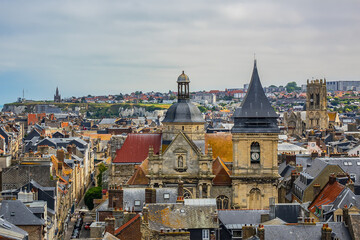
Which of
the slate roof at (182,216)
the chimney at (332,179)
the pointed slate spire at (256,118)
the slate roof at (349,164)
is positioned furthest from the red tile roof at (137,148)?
the slate roof at (182,216)

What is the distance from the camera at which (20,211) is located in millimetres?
48625

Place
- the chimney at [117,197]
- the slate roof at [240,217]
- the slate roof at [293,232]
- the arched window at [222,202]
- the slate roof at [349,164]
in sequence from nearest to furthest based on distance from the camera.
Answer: the slate roof at [293,232] → the slate roof at [240,217] → the chimney at [117,197] → the arched window at [222,202] → the slate roof at [349,164]

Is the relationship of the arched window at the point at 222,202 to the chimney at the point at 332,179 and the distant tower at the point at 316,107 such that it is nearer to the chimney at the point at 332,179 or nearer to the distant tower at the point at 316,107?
the chimney at the point at 332,179

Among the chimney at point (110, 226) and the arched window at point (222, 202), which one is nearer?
the chimney at point (110, 226)

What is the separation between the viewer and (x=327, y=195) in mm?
55688

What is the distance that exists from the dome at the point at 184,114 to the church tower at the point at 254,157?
13.7 metres

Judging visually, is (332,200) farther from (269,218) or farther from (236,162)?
(236,162)

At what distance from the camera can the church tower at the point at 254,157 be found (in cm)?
6266

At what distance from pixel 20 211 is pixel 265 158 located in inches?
1019

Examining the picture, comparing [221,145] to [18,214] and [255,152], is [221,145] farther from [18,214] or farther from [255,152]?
[18,214]

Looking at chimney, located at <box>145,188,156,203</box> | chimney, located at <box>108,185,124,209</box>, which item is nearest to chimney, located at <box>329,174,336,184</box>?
chimney, located at <box>145,188,156,203</box>

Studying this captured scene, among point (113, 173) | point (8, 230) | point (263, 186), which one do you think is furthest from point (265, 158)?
point (8, 230)

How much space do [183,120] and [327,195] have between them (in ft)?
83.5

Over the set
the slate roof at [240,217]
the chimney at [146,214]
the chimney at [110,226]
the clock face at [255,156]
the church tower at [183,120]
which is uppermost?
the church tower at [183,120]
